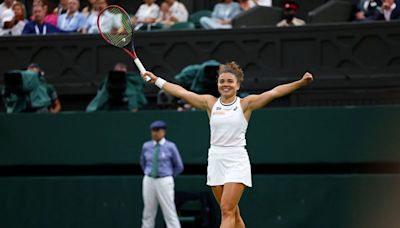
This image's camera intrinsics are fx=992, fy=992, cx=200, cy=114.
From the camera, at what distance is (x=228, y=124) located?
391 inches

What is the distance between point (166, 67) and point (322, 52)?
2690 millimetres

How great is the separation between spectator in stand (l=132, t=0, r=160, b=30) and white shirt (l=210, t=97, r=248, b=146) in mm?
7622

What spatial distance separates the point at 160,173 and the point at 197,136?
95cm

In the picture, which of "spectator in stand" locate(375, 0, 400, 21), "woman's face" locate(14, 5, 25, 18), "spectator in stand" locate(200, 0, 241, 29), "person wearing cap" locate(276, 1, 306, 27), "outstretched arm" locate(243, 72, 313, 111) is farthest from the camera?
"woman's face" locate(14, 5, 25, 18)

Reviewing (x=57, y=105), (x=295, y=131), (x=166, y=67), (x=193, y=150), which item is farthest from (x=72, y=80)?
(x=295, y=131)

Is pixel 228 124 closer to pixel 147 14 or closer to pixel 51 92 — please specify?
pixel 51 92

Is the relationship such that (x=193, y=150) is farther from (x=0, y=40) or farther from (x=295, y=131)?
(x=0, y=40)

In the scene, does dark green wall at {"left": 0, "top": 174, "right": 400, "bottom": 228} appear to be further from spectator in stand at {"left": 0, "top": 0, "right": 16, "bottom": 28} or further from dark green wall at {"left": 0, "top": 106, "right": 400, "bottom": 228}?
spectator in stand at {"left": 0, "top": 0, "right": 16, "bottom": 28}

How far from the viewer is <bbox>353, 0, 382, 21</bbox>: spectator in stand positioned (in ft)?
53.1

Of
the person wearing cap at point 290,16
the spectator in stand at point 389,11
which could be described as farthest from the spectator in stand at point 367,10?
the person wearing cap at point 290,16

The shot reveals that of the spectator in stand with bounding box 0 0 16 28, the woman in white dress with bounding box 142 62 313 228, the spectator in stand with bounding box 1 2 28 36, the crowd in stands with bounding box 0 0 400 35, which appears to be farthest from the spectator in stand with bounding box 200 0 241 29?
the woman in white dress with bounding box 142 62 313 228

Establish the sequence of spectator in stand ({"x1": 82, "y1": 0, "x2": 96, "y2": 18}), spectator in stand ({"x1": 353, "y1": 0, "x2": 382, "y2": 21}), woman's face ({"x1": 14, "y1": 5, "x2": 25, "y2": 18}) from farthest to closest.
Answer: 1. woman's face ({"x1": 14, "y1": 5, "x2": 25, "y2": 18})
2. spectator in stand ({"x1": 82, "y1": 0, "x2": 96, "y2": 18})
3. spectator in stand ({"x1": 353, "y1": 0, "x2": 382, "y2": 21})

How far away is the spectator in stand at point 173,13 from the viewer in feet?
56.7

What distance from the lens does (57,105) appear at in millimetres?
16953
